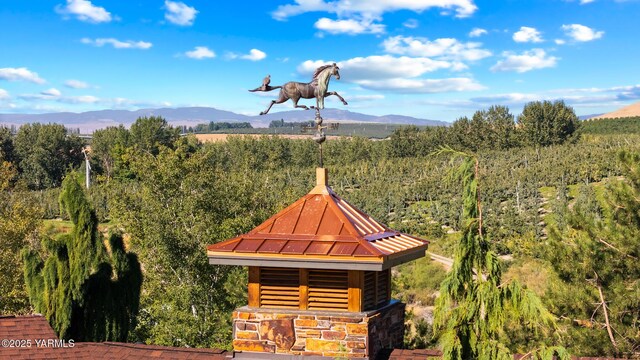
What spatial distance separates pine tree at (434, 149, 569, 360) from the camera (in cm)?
516

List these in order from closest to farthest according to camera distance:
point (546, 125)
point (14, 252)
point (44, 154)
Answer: point (14, 252), point (546, 125), point (44, 154)

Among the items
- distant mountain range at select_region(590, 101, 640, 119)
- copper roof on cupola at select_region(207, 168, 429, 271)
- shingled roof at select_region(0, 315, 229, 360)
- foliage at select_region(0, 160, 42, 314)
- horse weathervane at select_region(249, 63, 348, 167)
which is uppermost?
distant mountain range at select_region(590, 101, 640, 119)

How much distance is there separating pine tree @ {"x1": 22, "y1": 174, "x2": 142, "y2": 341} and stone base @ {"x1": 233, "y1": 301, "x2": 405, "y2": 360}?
6126 millimetres

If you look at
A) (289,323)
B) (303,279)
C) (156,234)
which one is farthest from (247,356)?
(156,234)

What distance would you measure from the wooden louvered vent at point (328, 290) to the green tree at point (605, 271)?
8278 mm

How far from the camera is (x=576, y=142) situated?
63.1 m

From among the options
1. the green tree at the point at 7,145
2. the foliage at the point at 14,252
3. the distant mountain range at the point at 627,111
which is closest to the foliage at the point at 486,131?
the foliage at the point at 14,252

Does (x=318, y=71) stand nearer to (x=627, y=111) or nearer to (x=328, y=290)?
(x=328, y=290)

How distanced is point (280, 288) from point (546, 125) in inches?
2458

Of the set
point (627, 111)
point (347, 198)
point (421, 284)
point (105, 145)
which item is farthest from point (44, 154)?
point (627, 111)

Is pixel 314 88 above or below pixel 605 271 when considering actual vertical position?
above

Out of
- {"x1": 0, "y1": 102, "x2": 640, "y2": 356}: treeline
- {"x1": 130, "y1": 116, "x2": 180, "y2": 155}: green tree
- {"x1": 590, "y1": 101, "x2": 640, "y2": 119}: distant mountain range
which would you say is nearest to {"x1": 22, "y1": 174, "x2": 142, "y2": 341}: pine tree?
{"x1": 0, "y1": 102, "x2": 640, "y2": 356}: treeline

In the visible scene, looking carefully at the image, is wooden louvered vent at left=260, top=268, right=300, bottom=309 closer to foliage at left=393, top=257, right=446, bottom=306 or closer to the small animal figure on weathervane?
the small animal figure on weathervane

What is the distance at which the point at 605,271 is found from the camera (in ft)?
43.7
